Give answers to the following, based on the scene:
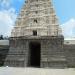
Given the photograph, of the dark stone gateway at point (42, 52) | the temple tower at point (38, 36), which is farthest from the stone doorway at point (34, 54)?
the dark stone gateway at point (42, 52)

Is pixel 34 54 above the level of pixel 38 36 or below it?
below

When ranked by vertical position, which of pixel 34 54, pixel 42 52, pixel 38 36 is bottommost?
pixel 34 54

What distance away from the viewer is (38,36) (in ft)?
98.8

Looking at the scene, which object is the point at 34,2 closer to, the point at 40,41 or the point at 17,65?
the point at 40,41

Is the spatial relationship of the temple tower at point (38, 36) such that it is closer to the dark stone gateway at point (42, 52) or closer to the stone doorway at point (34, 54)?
the dark stone gateway at point (42, 52)

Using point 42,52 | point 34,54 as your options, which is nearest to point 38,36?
point 42,52

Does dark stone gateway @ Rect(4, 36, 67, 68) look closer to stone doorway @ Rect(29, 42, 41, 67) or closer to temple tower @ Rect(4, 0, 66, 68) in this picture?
temple tower @ Rect(4, 0, 66, 68)

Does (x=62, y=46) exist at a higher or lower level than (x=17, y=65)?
higher

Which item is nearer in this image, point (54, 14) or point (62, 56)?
point (62, 56)

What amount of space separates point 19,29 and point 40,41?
3742mm

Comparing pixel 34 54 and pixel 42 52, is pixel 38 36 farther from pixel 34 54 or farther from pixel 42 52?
pixel 34 54

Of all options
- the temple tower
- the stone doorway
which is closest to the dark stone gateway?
the temple tower

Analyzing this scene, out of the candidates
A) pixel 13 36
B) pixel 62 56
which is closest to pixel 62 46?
pixel 62 56

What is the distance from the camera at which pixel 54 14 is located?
3139 cm
